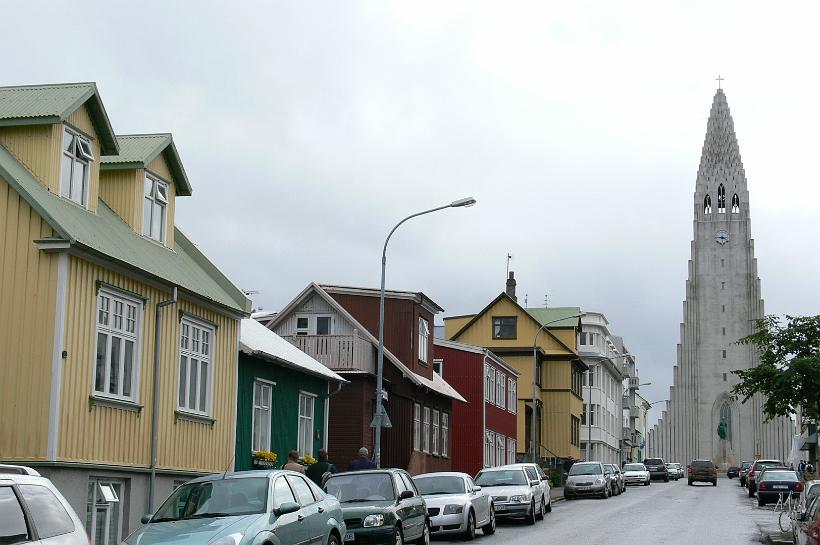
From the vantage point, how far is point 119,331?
1920cm

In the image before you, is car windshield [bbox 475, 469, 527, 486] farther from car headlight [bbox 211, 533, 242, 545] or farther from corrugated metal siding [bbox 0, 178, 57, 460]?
car headlight [bbox 211, 533, 242, 545]

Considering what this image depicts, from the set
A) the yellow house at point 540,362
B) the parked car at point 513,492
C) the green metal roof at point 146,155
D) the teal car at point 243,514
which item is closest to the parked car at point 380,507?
the teal car at point 243,514

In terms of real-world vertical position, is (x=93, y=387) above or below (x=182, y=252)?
below

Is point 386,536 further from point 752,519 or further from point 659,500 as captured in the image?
point 659,500

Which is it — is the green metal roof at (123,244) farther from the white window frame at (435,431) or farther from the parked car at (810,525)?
the white window frame at (435,431)

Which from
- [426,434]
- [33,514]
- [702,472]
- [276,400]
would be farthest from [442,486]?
[702,472]

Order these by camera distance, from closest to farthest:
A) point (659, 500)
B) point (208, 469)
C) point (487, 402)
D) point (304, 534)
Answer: point (304, 534) < point (208, 469) < point (659, 500) < point (487, 402)

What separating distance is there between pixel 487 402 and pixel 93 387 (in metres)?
36.1

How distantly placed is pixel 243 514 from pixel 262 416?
1350 centimetres

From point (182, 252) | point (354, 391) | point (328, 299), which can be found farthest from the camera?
point (328, 299)

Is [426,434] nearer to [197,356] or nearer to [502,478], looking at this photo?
[502,478]

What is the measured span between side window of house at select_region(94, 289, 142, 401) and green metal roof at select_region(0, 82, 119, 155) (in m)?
3.16

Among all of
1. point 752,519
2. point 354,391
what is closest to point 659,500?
point 752,519

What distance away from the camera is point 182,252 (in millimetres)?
24031
